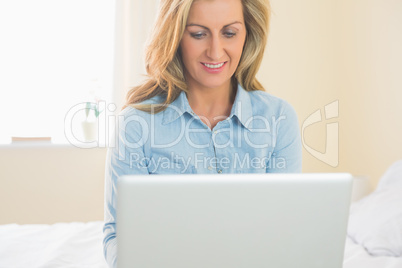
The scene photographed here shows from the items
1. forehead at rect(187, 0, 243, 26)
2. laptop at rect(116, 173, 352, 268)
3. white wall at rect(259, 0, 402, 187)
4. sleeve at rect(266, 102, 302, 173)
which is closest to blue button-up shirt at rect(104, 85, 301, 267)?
sleeve at rect(266, 102, 302, 173)

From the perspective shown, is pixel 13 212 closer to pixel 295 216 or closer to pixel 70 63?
pixel 70 63

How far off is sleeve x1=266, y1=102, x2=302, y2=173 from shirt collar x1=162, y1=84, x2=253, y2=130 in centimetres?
9

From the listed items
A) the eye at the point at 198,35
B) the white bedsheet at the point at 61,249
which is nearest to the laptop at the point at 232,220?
the eye at the point at 198,35

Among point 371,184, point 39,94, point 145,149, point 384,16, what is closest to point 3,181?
point 39,94

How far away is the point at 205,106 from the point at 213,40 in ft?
0.81

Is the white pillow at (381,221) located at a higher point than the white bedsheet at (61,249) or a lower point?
higher

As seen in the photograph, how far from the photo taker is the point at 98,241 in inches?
73.8

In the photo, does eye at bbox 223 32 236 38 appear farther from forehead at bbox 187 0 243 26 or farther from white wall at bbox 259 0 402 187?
white wall at bbox 259 0 402 187

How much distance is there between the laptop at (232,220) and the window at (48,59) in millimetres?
2652

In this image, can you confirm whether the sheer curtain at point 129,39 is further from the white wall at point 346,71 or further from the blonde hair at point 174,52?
the blonde hair at point 174,52

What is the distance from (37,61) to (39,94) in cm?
23

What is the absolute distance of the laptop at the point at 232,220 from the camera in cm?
70

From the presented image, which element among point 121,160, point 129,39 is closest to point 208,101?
point 121,160

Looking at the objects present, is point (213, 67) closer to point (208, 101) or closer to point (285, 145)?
point (208, 101)
